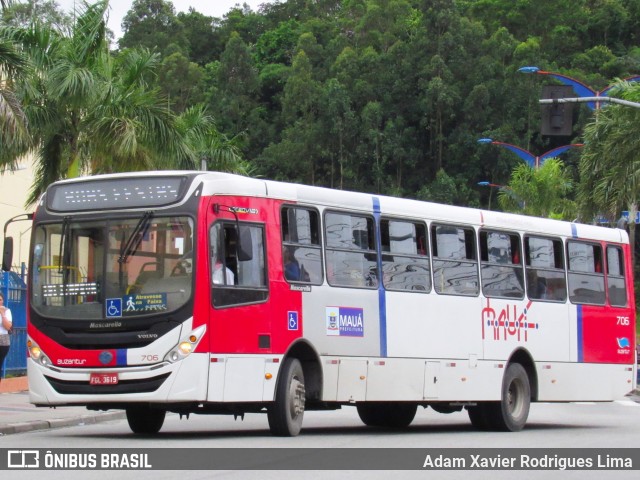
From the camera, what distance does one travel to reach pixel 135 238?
14.9 meters

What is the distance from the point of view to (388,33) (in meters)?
87.1

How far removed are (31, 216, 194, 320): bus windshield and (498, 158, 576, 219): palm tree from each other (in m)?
38.8

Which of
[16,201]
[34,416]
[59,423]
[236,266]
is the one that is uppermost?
[16,201]

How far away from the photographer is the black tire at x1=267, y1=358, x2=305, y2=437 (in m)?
15.3

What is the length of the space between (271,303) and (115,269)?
1909mm

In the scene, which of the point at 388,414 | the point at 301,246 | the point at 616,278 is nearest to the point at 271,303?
the point at 301,246

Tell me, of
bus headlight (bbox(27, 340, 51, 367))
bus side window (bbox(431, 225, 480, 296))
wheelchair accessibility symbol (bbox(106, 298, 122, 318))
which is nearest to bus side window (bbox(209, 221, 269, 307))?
wheelchair accessibility symbol (bbox(106, 298, 122, 318))

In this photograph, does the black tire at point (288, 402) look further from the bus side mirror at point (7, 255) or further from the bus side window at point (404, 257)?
the bus side mirror at point (7, 255)

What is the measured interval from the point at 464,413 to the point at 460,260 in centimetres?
723

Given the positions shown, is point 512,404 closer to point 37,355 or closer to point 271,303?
point 271,303

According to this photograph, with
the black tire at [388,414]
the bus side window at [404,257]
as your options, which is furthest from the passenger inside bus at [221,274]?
the black tire at [388,414]

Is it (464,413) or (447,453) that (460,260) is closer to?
(447,453)

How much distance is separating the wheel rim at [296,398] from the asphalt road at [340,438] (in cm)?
32

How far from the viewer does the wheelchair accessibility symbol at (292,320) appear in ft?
51.2
